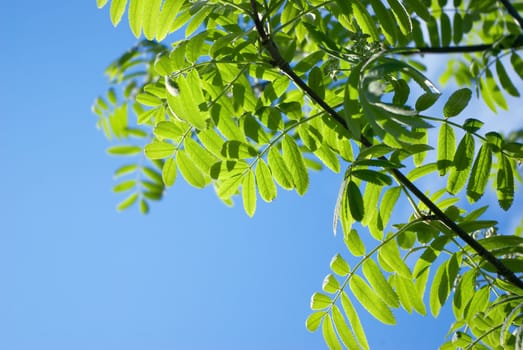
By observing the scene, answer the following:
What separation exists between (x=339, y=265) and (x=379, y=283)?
14 cm

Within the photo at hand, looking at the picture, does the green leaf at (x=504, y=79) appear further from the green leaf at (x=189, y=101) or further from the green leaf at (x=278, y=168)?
the green leaf at (x=189, y=101)

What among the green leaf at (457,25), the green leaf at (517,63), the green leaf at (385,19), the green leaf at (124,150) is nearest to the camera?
the green leaf at (385,19)

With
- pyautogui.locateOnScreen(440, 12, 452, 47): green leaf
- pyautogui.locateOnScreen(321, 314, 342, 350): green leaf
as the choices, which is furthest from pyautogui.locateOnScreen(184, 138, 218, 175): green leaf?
pyautogui.locateOnScreen(440, 12, 452, 47): green leaf

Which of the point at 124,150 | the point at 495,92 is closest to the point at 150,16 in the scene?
the point at 495,92

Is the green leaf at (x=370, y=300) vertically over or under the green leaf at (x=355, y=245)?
under

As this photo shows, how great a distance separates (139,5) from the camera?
63.2 inches

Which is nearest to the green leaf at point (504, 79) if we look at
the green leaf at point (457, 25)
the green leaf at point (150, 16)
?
the green leaf at point (457, 25)

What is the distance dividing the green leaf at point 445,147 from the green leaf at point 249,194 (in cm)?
58

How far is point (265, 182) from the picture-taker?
186 cm

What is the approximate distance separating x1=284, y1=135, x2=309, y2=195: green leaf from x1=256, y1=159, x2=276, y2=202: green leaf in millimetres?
85

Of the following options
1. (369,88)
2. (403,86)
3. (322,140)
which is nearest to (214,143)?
(322,140)

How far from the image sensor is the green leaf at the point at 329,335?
1976 millimetres

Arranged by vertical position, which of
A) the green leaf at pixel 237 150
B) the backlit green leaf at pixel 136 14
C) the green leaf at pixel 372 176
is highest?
the backlit green leaf at pixel 136 14

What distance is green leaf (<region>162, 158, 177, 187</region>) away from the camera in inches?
76.2
